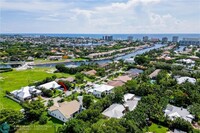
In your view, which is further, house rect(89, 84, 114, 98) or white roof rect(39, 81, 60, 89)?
white roof rect(39, 81, 60, 89)

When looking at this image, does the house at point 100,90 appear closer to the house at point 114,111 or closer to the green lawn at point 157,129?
the house at point 114,111

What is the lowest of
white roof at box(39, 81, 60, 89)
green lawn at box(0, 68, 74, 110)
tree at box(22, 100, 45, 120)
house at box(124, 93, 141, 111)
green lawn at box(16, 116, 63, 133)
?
green lawn at box(0, 68, 74, 110)

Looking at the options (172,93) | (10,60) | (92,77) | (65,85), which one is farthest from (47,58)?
(172,93)

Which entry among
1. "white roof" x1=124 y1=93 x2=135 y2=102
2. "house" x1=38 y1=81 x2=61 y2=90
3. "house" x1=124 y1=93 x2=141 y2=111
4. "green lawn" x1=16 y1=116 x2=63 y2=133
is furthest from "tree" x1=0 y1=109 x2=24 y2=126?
"white roof" x1=124 y1=93 x2=135 y2=102

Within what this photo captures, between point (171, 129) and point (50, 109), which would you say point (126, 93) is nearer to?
point (171, 129)

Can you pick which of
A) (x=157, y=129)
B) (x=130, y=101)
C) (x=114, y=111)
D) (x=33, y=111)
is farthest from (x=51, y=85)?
(x=157, y=129)

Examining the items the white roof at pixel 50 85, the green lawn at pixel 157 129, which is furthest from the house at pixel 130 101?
the white roof at pixel 50 85

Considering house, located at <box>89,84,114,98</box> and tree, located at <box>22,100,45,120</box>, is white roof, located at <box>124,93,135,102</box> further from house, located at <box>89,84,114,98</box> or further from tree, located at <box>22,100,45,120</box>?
tree, located at <box>22,100,45,120</box>
